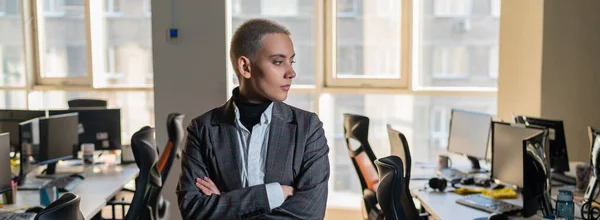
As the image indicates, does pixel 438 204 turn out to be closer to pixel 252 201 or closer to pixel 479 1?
pixel 252 201

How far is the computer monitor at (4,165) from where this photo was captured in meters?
3.26

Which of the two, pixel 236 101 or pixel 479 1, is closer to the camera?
pixel 236 101

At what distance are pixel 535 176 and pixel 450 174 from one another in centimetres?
132

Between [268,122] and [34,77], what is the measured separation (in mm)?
4925

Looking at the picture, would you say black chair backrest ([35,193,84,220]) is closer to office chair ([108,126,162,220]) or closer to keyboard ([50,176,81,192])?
office chair ([108,126,162,220])

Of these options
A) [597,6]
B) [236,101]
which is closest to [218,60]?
[597,6]

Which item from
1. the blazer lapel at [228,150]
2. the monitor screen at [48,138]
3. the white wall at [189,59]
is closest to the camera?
the blazer lapel at [228,150]

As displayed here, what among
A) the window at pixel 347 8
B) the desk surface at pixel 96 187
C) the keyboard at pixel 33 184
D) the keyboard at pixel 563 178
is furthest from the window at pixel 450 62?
the keyboard at pixel 33 184

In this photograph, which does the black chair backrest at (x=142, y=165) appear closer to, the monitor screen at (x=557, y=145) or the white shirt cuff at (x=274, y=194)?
the white shirt cuff at (x=274, y=194)

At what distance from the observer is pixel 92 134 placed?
4668mm

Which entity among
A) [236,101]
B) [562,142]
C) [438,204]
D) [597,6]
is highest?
[597,6]

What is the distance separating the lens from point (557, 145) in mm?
3807

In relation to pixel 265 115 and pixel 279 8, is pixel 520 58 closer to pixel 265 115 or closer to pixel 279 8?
pixel 279 8

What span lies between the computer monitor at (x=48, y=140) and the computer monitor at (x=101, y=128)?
278 mm
